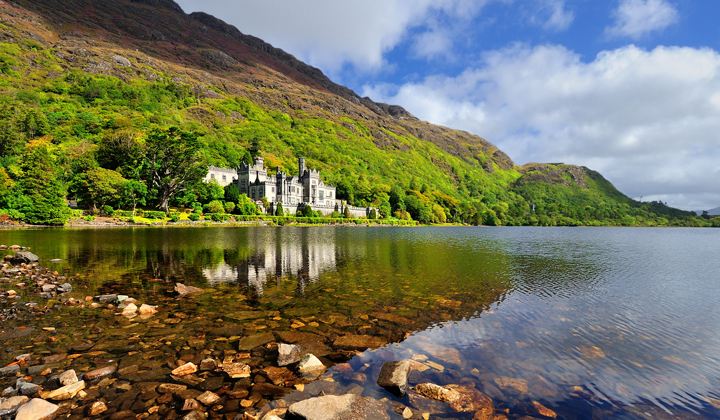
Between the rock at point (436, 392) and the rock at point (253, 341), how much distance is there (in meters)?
3.98

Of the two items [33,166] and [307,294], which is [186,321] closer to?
[307,294]

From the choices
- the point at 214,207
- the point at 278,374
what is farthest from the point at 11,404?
the point at 214,207

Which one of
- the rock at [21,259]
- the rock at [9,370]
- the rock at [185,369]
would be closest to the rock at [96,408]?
the rock at [185,369]

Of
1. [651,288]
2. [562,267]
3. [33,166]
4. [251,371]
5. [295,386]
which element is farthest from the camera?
[33,166]

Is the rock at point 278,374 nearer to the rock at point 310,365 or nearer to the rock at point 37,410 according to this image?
the rock at point 310,365

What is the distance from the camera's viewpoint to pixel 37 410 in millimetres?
4391

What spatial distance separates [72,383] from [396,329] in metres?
7.21

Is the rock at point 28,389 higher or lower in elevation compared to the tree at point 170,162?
lower

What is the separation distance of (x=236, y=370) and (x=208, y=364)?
683 millimetres

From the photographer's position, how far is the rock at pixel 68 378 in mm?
5320

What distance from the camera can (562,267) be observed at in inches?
916

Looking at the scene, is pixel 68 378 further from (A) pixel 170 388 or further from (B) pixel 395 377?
(B) pixel 395 377

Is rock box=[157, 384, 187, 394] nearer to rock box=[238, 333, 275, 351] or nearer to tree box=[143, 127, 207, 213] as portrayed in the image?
rock box=[238, 333, 275, 351]

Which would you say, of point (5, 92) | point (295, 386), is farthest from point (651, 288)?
point (5, 92)
